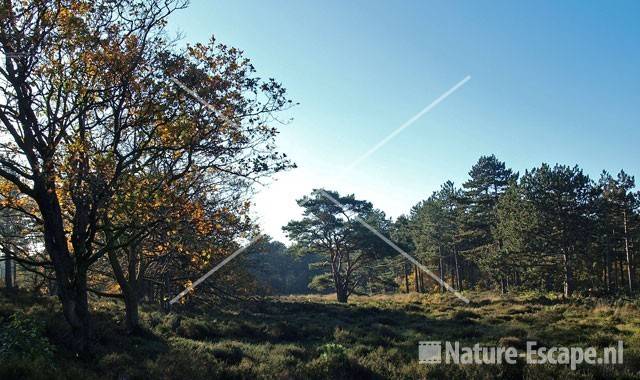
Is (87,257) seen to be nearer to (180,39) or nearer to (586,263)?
(180,39)

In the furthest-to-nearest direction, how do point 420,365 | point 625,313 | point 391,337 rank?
point 625,313 < point 391,337 < point 420,365

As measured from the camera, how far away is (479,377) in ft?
31.5

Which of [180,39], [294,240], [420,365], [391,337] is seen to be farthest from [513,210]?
[180,39]

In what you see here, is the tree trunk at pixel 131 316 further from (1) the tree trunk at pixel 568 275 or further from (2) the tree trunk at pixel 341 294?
(1) the tree trunk at pixel 568 275

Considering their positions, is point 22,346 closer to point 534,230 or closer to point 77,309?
point 77,309

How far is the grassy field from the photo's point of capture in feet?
28.7

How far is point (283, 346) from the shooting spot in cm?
1485

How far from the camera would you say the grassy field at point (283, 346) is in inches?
344

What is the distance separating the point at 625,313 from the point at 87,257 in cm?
2403
